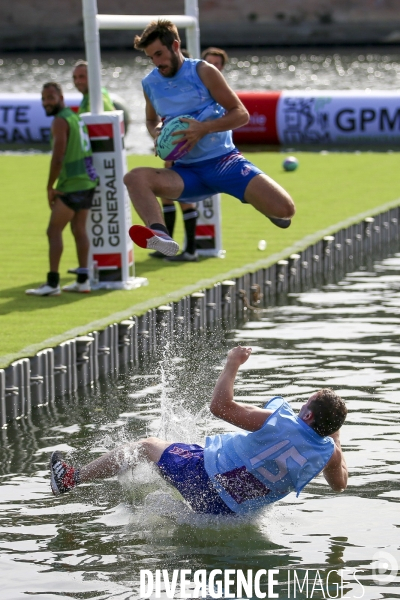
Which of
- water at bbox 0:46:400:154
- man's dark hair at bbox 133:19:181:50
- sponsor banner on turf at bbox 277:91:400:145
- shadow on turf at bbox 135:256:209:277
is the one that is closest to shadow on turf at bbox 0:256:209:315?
shadow on turf at bbox 135:256:209:277

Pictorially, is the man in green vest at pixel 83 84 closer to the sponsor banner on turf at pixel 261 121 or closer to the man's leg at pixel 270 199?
the man's leg at pixel 270 199

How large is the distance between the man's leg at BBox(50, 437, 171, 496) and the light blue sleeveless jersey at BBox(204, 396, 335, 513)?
44cm

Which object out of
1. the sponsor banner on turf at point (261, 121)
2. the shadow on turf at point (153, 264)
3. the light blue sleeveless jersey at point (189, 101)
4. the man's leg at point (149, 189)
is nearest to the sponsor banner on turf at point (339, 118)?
the sponsor banner on turf at point (261, 121)

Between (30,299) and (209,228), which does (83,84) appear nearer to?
(209,228)

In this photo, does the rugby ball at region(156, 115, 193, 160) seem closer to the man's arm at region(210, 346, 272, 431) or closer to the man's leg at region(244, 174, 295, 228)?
the man's leg at region(244, 174, 295, 228)

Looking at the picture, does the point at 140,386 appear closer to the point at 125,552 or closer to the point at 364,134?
the point at 125,552

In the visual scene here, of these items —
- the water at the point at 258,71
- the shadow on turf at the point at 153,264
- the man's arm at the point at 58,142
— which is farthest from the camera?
the water at the point at 258,71

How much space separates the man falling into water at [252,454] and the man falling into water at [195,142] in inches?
74.6

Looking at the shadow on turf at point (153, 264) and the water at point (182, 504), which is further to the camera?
the shadow on turf at point (153, 264)

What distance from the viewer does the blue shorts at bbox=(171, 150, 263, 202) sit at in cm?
933

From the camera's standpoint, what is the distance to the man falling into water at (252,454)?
7344 millimetres

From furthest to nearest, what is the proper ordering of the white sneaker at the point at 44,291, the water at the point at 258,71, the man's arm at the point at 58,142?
the water at the point at 258,71
the white sneaker at the point at 44,291
the man's arm at the point at 58,142

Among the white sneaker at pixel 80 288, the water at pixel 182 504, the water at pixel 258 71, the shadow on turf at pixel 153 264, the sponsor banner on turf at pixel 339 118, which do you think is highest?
the water at pixel 258 71

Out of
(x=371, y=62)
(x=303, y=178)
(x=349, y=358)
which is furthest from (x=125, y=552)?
(x=371, y=62)
